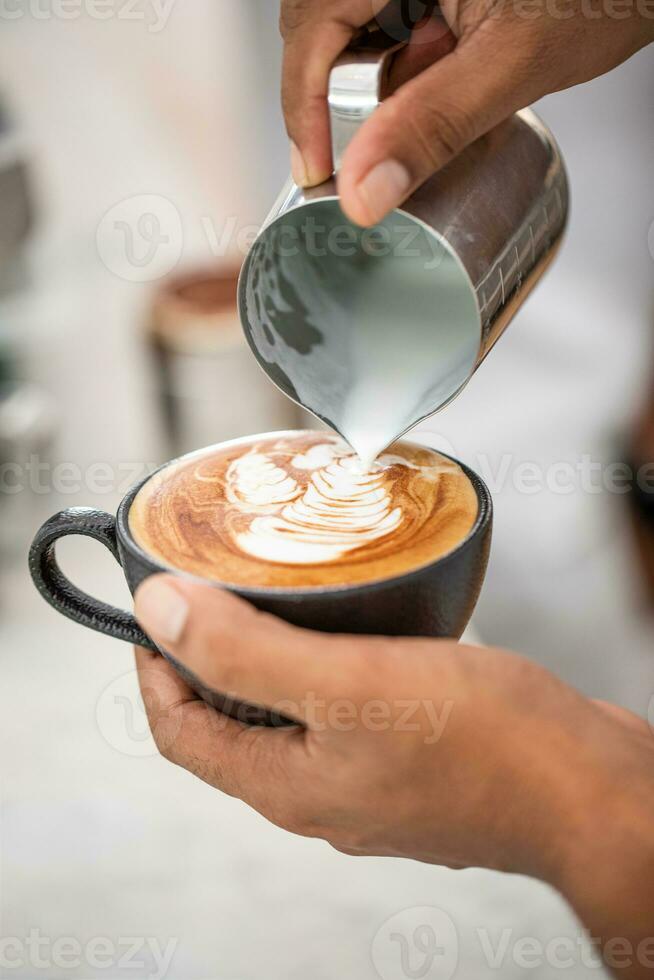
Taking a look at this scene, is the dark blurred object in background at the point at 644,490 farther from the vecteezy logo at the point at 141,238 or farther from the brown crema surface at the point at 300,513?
the vecteezy logo at the point at 141,238

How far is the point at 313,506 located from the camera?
0.87m

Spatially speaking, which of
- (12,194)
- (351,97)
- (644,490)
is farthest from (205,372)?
(351,97)

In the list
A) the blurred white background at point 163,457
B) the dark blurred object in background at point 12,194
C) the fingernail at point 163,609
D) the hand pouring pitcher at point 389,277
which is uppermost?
the hand pouring pitcher at point 389,277

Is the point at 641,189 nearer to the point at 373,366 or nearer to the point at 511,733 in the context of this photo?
the point at 373,366

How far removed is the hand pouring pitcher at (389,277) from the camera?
778 mm

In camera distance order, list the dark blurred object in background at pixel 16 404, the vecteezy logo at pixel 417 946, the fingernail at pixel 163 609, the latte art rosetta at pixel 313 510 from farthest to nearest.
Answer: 1. the dark blurred object in background at pixel 16 404
2. the vecteezy logo at pixel 417 946
3. the latte art rosetta at pixel 313 510
4. the fingernail at pixel 163 609

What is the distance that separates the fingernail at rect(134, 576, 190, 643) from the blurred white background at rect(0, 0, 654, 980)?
50cm

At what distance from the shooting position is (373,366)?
3.07ft

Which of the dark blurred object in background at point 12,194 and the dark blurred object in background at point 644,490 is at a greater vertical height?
the dark blurred object in background at point 12,194

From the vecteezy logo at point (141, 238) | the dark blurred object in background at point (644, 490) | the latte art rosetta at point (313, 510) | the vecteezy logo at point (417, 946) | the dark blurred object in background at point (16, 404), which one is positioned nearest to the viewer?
the latte art rosetta at point (313, 510)

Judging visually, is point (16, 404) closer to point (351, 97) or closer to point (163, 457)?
point (163, 457)

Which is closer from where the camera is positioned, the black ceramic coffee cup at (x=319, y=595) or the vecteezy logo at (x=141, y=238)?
the black ceramic coffee cup at (x=319, y=595)

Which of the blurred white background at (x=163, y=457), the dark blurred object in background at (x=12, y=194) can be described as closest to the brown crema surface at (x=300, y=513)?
the blurred white background at (x=163, y=457)

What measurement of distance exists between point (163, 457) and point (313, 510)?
1.42m
